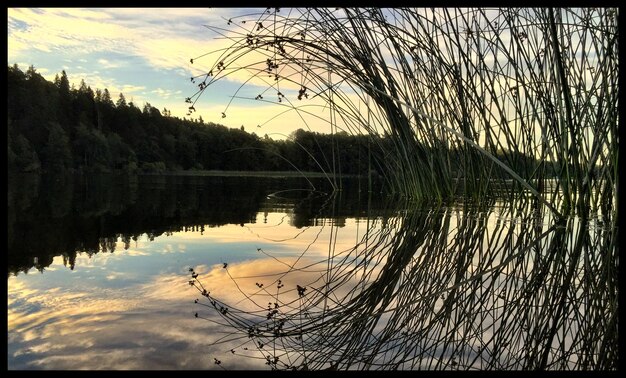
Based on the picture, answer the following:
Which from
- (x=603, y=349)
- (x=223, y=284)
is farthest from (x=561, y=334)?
(x=223, y=284)

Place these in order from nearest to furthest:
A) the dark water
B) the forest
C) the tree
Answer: the dark water, the tree, the forest

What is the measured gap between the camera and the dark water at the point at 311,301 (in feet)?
2.24

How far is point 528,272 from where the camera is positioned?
1222 millimetres

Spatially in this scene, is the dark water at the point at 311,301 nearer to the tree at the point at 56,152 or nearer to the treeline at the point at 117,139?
the treeline at the point at 117,139

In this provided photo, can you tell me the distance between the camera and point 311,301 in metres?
1.00

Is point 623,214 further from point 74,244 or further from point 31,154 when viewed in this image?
point 31,154

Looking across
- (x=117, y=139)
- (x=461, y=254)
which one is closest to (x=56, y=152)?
(x=117, y=139)

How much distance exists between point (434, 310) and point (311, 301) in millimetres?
241

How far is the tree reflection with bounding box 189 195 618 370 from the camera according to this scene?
0.70 m

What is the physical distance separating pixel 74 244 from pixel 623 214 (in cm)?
164

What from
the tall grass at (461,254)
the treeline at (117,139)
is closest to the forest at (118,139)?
the treeline at (117,139)

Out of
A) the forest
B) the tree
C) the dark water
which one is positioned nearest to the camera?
the dark water

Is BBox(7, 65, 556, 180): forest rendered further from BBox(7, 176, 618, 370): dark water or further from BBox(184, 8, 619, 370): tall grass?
BBox(7, 176, 618, 370): dark water

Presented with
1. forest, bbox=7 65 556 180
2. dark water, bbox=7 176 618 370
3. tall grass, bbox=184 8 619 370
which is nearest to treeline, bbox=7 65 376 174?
forest, bbox=7 65 556 180
